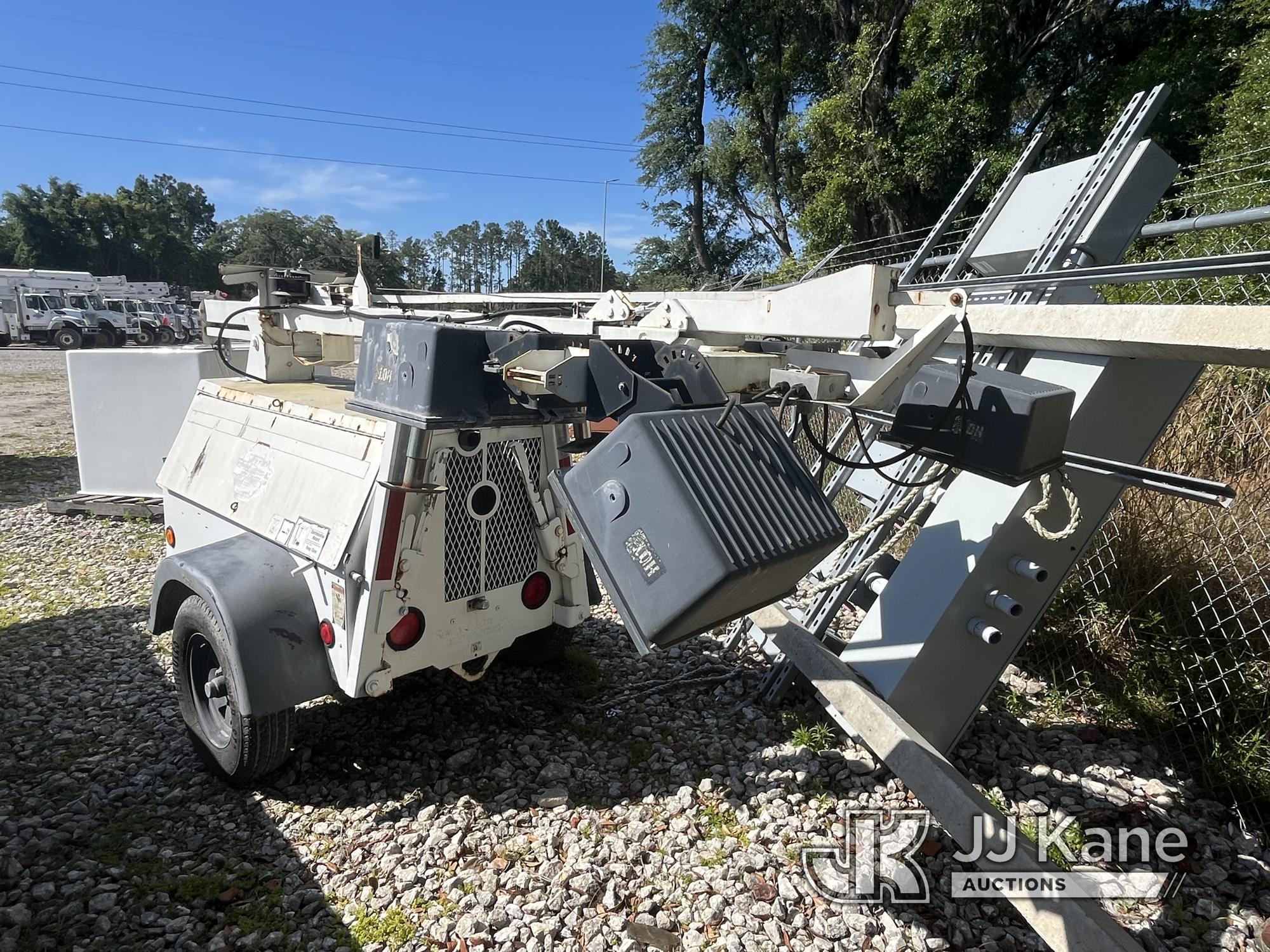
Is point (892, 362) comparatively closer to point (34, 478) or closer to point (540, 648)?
point (540, 648)

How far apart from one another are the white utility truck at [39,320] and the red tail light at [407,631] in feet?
111

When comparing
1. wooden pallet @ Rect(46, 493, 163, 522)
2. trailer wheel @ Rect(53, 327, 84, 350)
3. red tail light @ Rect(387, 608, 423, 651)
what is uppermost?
red tail light @ Rect(387, 608, 423, 651)

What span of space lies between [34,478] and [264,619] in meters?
8.73

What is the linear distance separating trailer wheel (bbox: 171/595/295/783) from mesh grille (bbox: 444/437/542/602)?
0.98m

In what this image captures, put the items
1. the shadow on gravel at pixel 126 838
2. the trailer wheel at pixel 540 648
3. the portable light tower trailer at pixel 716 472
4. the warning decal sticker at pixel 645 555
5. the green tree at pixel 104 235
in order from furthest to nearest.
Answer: the green tree at pixel 104 235 < the trailer wheel at pixel 540 648 < the shadow on gravel at pixel 126 838 < the portable light tower trailer at pixel 716 472 < the warning decal sticker at pixel 645 555

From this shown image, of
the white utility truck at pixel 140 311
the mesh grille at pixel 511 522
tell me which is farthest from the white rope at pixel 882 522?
the white utility truck at pixel 140 311

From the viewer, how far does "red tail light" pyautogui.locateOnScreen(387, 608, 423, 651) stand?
116 inches

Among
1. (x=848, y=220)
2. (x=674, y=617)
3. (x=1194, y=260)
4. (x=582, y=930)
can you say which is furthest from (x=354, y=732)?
Answer: (x=848, y=220)

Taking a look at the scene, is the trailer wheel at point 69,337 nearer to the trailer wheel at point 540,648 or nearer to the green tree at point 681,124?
the green tree at point 681,124

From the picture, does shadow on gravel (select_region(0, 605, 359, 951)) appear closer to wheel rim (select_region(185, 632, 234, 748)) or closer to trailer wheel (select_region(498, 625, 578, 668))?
wheel rim (select_region(185, 632, 234, 748))

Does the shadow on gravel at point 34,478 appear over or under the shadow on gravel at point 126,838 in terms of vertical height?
under

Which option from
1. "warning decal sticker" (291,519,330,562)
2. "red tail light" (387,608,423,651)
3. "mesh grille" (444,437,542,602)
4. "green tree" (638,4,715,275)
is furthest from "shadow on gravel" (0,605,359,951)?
"green tree" (638,4,715,275)

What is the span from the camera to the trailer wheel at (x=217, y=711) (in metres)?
3.03

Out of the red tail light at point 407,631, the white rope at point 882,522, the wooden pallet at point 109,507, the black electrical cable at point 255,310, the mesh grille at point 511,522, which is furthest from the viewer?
the wooden pallet at point 109,507
